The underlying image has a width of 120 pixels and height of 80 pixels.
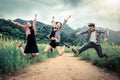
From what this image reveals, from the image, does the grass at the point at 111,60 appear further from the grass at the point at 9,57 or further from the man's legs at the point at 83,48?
the grass at the point at 9,57

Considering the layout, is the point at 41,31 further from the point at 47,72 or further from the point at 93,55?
the point at 93,55

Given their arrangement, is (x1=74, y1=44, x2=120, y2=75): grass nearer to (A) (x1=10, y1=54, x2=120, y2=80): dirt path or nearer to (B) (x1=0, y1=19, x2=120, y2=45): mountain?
(A) (x1=10, y1=54, x2=120, y2=80): dirt path

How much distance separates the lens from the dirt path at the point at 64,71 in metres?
6.96

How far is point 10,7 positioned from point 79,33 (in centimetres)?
163

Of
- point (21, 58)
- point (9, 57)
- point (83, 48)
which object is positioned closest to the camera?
point (83, 48)

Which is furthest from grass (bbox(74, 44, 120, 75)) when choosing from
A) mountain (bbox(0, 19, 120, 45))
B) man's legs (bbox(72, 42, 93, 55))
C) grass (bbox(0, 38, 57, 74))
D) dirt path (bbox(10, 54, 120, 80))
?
grass (bbox(0, 38, 57, 74))

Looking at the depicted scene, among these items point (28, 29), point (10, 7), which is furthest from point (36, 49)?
point (10, 7)

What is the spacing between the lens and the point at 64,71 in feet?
24.7

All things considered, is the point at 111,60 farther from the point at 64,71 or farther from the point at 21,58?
the point at 21,58

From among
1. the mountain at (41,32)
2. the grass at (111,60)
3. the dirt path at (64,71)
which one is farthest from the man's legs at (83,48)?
the grass at (111,60)

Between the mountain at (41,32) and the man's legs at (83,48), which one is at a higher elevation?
the mountain at (41,32)

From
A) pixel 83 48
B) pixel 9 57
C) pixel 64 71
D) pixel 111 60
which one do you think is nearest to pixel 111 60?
pixel 111 60

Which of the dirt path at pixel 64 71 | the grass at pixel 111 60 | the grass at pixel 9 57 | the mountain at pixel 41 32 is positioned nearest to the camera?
the mountain at pixel 41 32

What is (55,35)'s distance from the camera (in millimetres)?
5664
